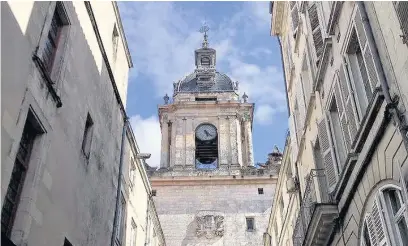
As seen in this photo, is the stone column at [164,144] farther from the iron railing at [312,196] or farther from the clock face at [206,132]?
the iron railing at [312,196]

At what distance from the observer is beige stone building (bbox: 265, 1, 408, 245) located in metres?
8.48

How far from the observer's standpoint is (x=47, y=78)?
401 inches

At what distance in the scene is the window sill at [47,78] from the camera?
9727 mm

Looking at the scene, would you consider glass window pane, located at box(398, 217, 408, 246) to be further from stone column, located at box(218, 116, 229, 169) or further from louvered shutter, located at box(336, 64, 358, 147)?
stone column, located at box(218, 116, 229, 169)

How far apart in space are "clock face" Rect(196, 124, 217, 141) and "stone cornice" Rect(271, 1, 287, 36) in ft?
72.0

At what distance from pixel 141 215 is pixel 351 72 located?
11649 mm

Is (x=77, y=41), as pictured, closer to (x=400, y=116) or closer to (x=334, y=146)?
(x=334, y=146)

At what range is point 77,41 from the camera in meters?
12.5

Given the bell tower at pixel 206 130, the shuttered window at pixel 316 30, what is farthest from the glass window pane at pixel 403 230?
the bell tower at pixel 206 130

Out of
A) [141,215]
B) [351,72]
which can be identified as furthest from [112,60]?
[351,72]

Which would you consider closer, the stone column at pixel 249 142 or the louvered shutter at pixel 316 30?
the louvered shutter at pixel 316 30

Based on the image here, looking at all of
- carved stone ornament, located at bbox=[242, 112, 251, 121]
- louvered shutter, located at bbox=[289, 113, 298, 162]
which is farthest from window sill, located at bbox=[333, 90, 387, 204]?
carved stone ornament, located at bbox=[242, 112, 251, 121]

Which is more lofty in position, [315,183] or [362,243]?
[315,183]

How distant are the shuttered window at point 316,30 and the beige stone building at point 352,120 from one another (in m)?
0.03
